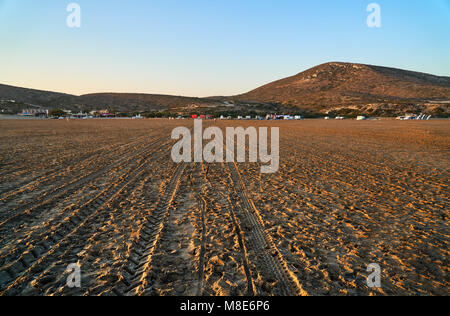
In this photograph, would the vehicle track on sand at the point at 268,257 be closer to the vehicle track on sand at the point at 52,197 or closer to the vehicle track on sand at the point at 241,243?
the vehicle track on sand at the point at 241,243

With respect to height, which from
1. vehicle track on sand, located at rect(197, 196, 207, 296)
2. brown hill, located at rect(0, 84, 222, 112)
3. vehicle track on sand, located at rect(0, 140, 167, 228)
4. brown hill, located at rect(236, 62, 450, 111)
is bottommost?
vehicle track on sand, located at rect(197, 196, 207, 296)

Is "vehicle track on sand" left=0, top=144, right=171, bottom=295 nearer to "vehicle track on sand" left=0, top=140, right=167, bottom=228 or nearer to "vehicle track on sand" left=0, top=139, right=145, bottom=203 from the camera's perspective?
"vehicle track on sand" left=0, top=140, right=167, bottom=228

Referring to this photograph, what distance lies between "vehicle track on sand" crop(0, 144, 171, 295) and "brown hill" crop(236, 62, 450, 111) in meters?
101

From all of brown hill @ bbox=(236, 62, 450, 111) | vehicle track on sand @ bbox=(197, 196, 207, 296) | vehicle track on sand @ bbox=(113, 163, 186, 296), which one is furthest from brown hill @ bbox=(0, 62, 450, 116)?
vehicle track on sand @ bbox=(113, 163, 186, 296)

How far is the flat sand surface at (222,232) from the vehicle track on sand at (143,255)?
17 millimetres

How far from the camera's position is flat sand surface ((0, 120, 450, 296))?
3.10m

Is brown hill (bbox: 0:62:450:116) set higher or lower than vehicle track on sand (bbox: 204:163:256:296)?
higher

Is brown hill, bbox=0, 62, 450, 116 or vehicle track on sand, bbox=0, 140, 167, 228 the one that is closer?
vehicle track on sand, bbox=0, 140, 167, 228

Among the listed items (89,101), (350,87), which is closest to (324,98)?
(350,87)

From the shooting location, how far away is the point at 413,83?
124 m

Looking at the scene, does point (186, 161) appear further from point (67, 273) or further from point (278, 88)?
point (278, 88)

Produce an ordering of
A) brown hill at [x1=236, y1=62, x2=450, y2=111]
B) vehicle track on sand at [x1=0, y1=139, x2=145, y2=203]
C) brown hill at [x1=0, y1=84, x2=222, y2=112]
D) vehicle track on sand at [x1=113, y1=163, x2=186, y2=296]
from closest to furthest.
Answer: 1. vehicle track on sand at [x1=113, y1=163, x2=186, y2=296]
2. vehicle track on sand at [x1=0, y1=139, x2=145, y2=203]
3. brown hill at [x1=0, y1=84, x2=222, y2=112]
4. brown hill at [x1=236, y1=62, x2=450, y2=111]

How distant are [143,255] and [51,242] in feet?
5.56

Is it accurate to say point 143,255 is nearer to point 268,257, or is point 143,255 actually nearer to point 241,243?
point 241,243
